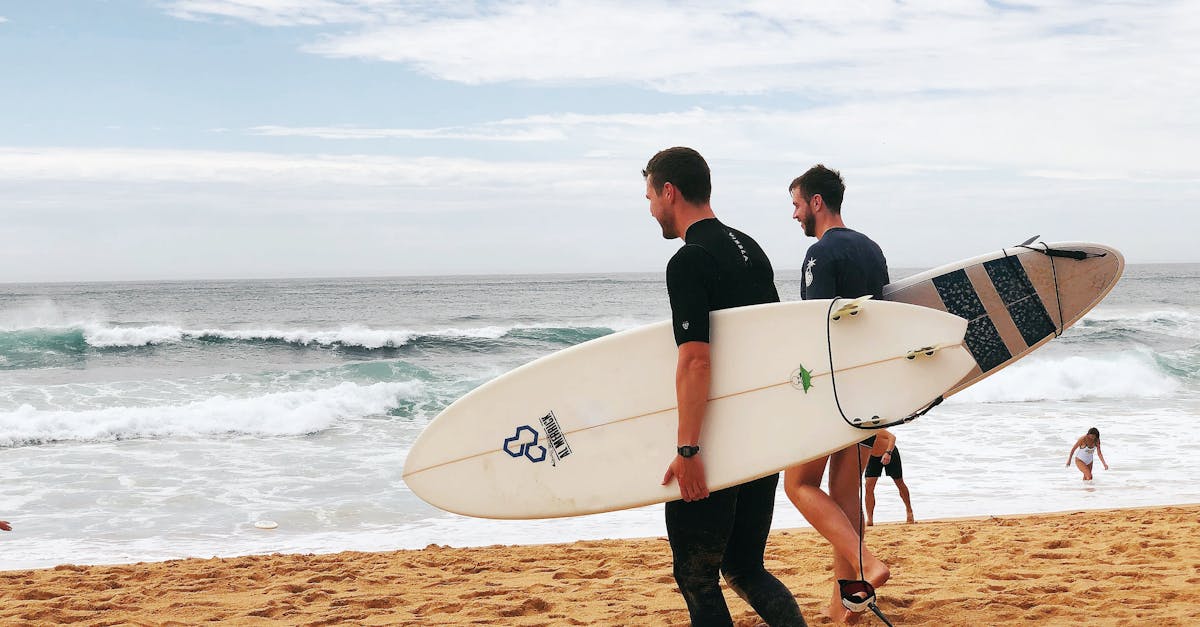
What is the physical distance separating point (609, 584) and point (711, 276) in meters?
2.50

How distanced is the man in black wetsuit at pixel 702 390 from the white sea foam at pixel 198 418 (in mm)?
9339

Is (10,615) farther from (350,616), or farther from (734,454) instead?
(734,454)

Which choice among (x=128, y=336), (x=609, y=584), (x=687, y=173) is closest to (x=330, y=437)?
(x=609, y=584)

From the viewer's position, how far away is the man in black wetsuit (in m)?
2.23

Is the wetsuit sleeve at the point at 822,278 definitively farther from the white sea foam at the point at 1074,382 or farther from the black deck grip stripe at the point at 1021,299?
the white sea foam at the point at 1074,382

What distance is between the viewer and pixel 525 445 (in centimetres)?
283

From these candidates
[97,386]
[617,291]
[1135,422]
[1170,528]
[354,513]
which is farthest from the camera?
[617,291]

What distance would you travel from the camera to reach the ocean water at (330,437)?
653 centimetres

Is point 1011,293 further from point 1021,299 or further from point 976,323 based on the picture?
point 976,323

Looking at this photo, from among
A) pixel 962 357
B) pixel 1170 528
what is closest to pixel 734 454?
pixel 962 357

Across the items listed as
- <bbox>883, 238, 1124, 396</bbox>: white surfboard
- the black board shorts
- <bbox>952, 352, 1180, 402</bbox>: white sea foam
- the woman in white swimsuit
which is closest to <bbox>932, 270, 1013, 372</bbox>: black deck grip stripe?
<bbox>883, 238, 1124, 396</bbox>: white surfboard

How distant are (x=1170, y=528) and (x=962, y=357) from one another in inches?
150

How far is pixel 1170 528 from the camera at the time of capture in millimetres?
5332

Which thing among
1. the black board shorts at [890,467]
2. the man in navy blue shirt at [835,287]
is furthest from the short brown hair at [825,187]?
the black board shorts at [890,467]
